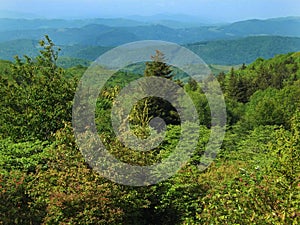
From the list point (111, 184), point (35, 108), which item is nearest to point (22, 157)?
point (111, 184)

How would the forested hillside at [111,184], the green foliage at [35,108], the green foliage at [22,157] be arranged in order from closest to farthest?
the forested hillside at [111,184], the green foliage at [22,157], the green foliage at [35,108]

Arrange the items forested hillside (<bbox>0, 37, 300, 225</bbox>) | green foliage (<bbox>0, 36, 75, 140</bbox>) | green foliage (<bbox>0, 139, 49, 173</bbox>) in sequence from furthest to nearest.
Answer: green foliage (<bbox>0, 36, 75, 140</bbox>) < green foliage (<bbox>0, 139, 49, 173</bbox>) < forested hillside (<bbox>0, 37, 300, 225</bbox>)

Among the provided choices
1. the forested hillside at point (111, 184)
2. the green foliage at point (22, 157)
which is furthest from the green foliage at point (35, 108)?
the green foliage at point (22, 157)

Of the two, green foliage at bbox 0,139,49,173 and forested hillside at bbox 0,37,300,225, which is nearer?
forested hillside at bbox 0,37,300,225

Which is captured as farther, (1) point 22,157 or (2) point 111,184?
(1) point 22,157

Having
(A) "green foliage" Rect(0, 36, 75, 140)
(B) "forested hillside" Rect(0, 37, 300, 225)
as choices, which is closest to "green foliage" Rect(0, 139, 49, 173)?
(B) "forested hillside" Rect(0, 37, 300, 225)

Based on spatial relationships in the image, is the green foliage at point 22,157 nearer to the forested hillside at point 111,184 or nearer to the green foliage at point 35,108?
the forested hillside at point 111,184

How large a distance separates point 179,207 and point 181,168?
5.42ft

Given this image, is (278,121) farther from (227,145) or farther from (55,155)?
(55,155)

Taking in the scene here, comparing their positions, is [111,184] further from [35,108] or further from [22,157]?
[35,108]

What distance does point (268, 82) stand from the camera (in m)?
87.5

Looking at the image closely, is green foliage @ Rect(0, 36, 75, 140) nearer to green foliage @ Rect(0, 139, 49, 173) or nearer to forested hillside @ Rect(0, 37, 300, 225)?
forested hillside @ Rect(0, 37, 300, 225)

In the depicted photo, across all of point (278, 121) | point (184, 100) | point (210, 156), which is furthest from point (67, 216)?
point (278, 121)

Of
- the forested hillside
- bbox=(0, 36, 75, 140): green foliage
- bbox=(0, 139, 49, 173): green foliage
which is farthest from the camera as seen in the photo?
bbox=(0, 36, 75, 140): green foliage
